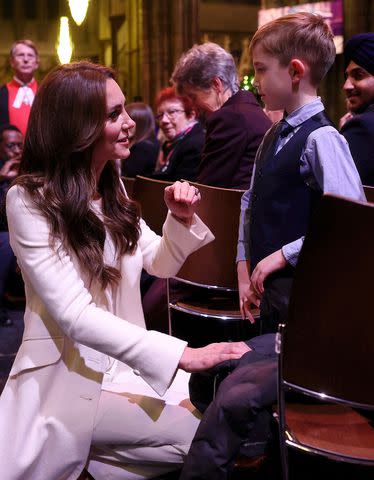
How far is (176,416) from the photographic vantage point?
7.22 ft

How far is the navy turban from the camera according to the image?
3184 millimetres

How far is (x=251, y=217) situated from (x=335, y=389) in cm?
84

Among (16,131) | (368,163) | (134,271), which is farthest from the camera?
(16,131)

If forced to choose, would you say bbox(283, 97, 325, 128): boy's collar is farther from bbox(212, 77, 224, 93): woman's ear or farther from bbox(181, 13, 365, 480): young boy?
bbox(212, 77, 224, 93): woman's ear

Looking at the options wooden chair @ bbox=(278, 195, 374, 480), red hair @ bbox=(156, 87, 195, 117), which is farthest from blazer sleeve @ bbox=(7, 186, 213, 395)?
red hair @ bbox=(156, 87, 195, 117)

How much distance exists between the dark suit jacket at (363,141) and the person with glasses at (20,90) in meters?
3.98

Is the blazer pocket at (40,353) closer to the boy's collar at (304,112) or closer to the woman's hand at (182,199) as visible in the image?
the woman's hand at (182,199)

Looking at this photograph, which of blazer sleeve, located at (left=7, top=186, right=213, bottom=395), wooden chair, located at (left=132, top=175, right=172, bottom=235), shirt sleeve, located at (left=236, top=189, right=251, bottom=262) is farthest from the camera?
wooden chair, located at (left=132, top=175, right=172, bottom=235)

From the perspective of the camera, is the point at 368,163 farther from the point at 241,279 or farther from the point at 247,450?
the point at 247,450

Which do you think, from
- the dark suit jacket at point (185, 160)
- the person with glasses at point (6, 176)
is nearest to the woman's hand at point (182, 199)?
the dark suit jacket at point (185, 160)

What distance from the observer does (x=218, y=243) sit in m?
3.23

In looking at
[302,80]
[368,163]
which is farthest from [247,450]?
[368,163]

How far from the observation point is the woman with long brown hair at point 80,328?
2.00 m

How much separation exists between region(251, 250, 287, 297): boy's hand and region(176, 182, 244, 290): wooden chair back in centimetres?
81
